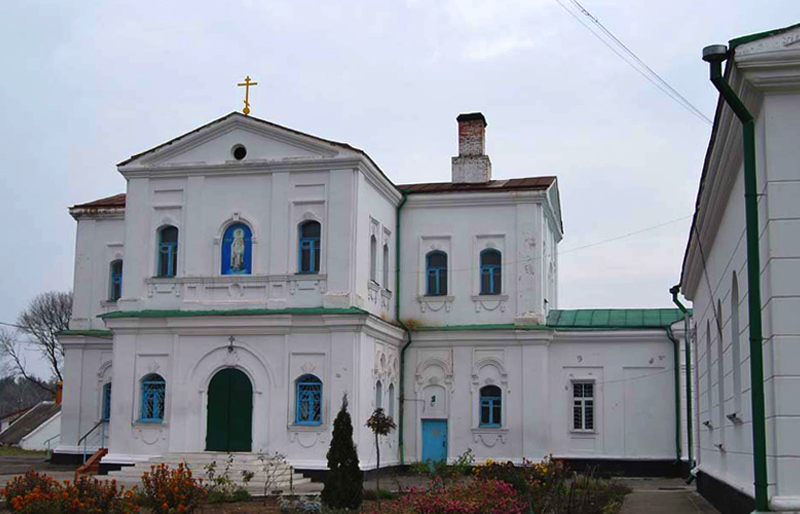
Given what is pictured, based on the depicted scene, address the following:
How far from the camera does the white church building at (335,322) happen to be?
26.5 metres

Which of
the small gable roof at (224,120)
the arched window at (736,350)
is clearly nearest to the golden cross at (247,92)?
the small gable roof at (224,120)

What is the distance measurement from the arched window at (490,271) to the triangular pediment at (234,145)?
6.28m

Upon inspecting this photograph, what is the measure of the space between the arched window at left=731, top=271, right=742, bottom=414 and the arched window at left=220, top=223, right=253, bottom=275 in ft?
54.2

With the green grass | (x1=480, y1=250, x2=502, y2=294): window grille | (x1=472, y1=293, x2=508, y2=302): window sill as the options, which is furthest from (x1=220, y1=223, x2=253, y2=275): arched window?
the green grass

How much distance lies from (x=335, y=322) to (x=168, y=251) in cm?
548

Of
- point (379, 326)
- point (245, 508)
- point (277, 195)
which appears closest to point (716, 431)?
point (245, 508)

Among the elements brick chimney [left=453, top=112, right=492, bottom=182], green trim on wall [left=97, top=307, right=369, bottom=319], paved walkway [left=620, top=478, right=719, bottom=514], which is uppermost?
brick chimney [left=453, top=112, right=492, bottom=182]

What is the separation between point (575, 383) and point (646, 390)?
208 cm

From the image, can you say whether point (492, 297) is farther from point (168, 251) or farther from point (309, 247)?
point (168, 251)

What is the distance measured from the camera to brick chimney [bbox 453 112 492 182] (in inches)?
1278

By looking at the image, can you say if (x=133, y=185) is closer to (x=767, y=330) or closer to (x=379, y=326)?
(x=379, y=326)

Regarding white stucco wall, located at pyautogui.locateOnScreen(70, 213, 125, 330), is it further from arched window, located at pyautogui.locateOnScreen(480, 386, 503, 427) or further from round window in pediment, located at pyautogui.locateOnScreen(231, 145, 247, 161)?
arched window, located at pyautogui.locateOnScreen(480, 386, 503, 427)

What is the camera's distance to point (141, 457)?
26.5 metres

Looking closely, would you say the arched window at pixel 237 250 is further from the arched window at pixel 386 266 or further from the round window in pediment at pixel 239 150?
the arched window at pixel 386 266
